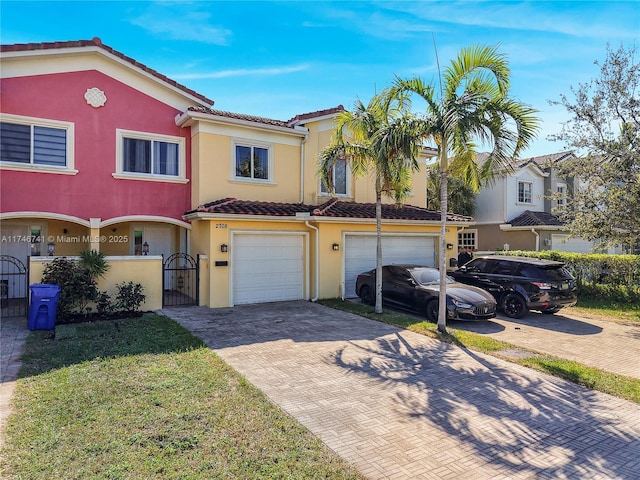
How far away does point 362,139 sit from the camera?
12.1 m

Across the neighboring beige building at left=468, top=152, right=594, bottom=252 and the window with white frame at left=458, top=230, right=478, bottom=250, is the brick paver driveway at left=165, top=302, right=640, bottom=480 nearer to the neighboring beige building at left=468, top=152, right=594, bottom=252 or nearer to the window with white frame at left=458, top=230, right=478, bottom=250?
the neighboring beige building at left=468, top=152, right=594, bottom=252

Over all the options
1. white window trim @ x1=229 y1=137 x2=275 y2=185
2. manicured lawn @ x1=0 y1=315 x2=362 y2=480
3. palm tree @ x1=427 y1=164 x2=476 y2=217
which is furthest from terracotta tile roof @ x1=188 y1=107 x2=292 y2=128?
palm tree @ x1=427 y1=164 x2=476 y2=217

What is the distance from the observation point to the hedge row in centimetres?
1480

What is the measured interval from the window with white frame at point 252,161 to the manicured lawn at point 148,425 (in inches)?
333

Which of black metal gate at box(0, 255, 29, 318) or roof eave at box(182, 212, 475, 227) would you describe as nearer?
black metal gate at box(0, 255, 29, 318)

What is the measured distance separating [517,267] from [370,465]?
1041 centimetres

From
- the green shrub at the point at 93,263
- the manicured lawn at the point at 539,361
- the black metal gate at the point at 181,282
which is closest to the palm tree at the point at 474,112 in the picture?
the manicured lawn at the point at 539,361

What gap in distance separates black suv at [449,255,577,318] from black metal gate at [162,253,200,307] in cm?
977

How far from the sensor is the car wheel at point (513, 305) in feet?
40.8

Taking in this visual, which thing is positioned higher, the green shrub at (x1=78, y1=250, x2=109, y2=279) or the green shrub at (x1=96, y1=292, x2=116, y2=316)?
the green shrub at (x1=78, y1=250, x2=109, y2=279)

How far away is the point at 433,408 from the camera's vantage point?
5.84 m

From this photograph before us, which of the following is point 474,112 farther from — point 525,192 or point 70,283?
point 525,192

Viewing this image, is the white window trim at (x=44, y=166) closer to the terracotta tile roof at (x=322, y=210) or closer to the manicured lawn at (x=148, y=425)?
the terracotta tile roof at (x=322, y=210)

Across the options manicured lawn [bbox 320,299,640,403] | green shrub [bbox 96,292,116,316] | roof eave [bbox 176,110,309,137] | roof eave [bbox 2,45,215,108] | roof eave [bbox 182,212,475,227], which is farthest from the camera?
roof eave [bbox 176,110,309,137]
